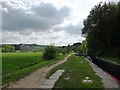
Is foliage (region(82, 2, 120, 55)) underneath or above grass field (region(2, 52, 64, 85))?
above

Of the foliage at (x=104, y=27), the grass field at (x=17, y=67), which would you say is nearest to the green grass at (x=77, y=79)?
the grass field at (x=17, y=67)

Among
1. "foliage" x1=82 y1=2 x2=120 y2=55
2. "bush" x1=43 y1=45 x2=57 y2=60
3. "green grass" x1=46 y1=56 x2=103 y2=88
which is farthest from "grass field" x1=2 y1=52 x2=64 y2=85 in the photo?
"bush" x1=43 y1=45 x2=57 y2=60

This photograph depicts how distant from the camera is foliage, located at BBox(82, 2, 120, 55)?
46531mm

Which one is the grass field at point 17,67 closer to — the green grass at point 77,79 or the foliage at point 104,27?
the green grass at point 77,79

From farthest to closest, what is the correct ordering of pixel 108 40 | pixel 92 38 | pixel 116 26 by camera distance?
pixel 92 38, pixel 108 40, pixel 116 26

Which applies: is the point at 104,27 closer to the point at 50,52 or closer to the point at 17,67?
the point at 17,67

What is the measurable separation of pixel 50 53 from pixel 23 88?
6355cm

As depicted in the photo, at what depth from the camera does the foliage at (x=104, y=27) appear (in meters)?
46.5

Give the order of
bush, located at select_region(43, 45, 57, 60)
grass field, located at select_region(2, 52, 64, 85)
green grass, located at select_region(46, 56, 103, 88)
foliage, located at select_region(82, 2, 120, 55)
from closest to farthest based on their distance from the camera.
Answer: green grass, located at select_region(46, 56, 103, 88) → grass field, located at select_region(2, 52, 64, 85) → foliage, located at select_region(82, 2, 120, 55) → bush, located at select_region(43, 45, 57, 60)

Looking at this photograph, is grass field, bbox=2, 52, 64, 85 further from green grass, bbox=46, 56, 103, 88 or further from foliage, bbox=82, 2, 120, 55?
foliage, bbox=82, 2, 120, 55

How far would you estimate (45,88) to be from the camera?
15445 mm

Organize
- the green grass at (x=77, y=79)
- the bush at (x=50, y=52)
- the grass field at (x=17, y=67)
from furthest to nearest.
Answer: the bush at (x=50, y=52), the grass field at (x=17, y=67), the green grass at (x=77, y=79)

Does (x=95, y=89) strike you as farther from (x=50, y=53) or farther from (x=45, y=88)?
(x=50, y=53)

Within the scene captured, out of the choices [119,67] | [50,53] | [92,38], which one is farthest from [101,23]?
[50,53]
